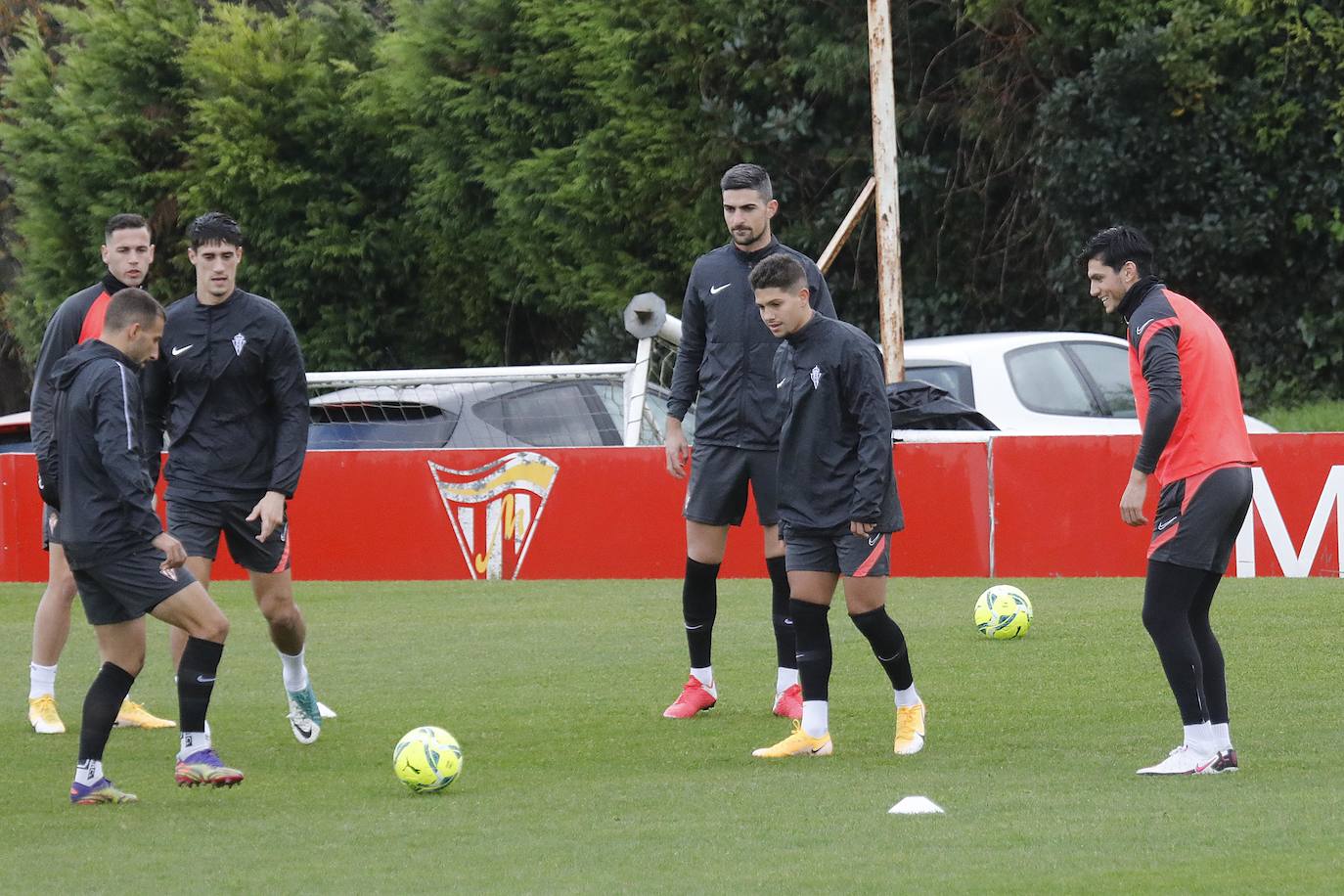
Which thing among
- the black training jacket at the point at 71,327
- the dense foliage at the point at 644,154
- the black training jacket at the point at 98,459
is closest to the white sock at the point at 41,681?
the black training jacket at the point at 71,327

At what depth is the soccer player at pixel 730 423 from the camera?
332 inches

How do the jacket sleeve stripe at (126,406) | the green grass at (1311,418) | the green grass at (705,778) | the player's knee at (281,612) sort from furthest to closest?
the green grass at (1311,418) < the player's knee at (281,612) < the jacket sleeve stripe at (126,406) < the green grass at (705,778)

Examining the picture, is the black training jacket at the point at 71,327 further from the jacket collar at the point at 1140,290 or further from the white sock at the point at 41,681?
the jacket collar at the point at 1140,290

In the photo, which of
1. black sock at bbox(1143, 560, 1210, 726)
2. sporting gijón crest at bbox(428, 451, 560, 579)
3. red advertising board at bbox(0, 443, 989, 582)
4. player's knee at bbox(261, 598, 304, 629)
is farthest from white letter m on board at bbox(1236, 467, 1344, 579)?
player's knee at bbox(261, 598, 304, 629)

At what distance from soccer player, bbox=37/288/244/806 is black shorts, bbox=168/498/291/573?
2.51ft

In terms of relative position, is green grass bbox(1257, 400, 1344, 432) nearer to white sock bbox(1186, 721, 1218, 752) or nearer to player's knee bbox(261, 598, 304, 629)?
white sock bbox(1186, 721, 1218, 752)

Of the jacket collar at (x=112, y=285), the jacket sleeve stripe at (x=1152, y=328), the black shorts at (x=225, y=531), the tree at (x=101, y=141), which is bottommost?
the black shorts at (x=225, y=531)

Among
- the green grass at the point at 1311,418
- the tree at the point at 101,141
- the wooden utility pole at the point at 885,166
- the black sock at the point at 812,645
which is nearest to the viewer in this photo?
the black sock at the point at 812,645

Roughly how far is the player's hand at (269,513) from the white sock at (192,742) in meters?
0.80

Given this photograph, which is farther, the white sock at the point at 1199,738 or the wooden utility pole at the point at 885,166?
the wooden utility pole at the point at 885,166

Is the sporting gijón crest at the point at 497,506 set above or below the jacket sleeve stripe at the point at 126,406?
below

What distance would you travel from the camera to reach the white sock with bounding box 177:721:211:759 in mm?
7184

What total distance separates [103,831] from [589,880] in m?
1.84

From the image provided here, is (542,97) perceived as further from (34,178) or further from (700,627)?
(700,627)
